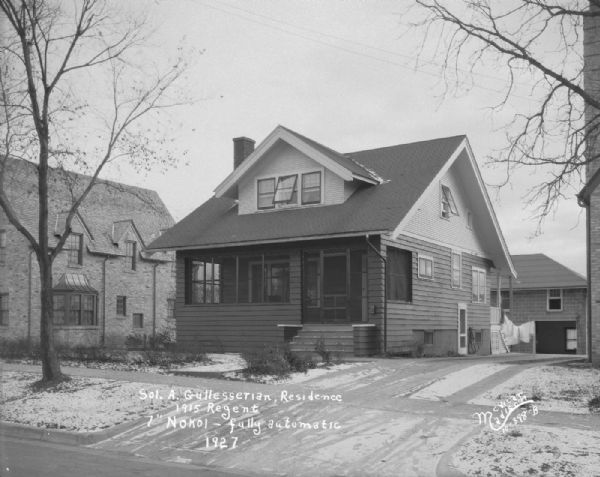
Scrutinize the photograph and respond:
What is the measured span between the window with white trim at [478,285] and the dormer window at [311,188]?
29.2ft

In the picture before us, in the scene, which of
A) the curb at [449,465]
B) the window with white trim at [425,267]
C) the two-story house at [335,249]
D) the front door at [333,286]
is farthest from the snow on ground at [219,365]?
the window with white trim at [425,267]

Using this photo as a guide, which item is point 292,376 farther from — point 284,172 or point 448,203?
point 448,203

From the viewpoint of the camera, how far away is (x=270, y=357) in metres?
16.4

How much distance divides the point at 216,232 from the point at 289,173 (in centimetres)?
346

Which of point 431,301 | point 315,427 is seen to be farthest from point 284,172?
point 315,427

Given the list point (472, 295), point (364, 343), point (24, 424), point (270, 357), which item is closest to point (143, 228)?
point (472, 295)

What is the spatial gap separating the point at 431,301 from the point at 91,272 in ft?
65.4

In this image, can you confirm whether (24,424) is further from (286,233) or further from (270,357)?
(286,233)

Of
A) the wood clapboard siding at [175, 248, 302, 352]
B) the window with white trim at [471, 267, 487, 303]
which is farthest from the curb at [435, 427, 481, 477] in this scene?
the window with white trim at [471, 267, 487, 303]

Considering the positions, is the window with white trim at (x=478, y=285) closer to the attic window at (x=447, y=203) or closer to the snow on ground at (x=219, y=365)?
the attic window at (x=447, y=203)

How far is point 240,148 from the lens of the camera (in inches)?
1241

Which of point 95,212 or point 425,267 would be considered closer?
point 425,267

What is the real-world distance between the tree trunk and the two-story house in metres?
9.22

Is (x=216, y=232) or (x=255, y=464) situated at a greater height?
(x=216, y=232)
